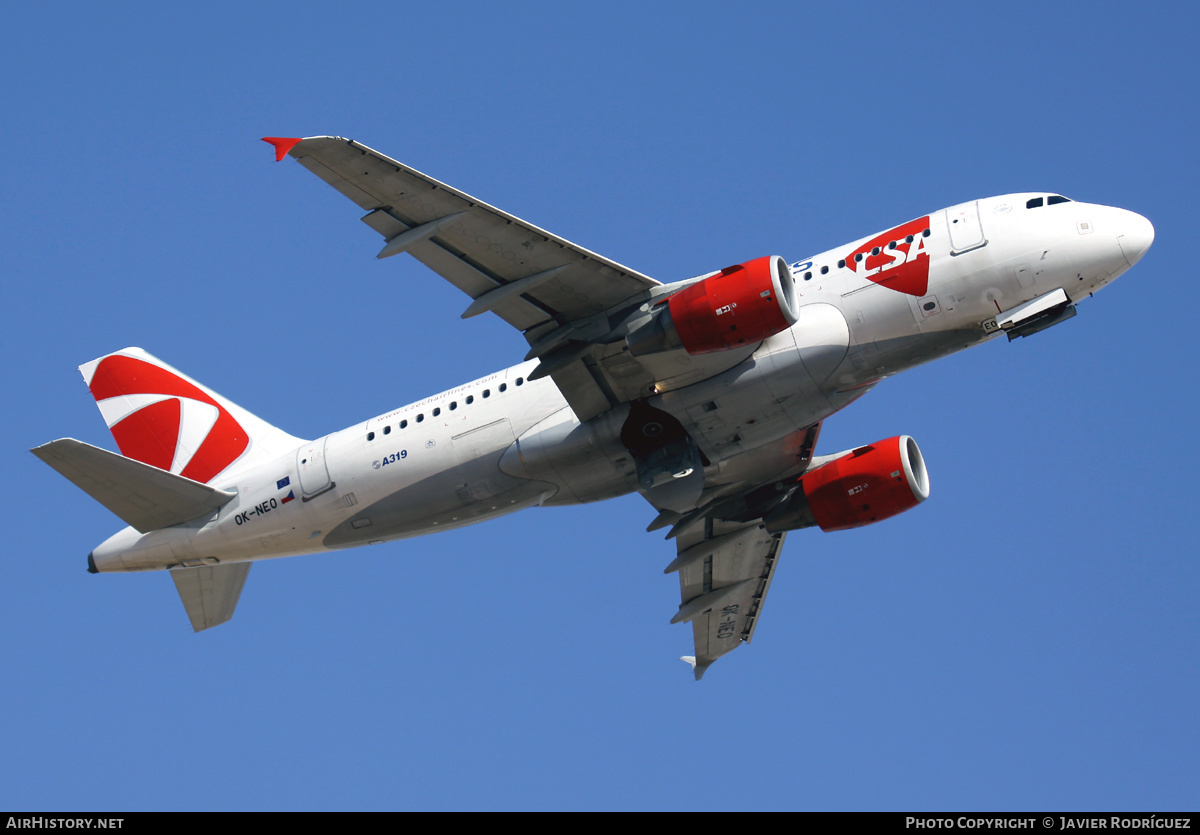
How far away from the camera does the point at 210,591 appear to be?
36.8 metres

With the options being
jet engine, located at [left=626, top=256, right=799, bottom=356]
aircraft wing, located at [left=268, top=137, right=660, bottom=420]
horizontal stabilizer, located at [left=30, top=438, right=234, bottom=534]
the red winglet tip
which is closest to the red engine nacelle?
jet engine, located at [left=626, top=256, right=799, bottom=356]

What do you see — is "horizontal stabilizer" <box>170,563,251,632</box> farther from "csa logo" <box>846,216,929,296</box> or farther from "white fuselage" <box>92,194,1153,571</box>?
"csa logo" <box>846,216,929,296</box>

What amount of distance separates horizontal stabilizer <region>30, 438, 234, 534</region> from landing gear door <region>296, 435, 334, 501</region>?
2.29m

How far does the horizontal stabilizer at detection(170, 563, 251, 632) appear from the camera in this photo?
36500 millimetres

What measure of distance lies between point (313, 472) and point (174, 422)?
6.93 metres

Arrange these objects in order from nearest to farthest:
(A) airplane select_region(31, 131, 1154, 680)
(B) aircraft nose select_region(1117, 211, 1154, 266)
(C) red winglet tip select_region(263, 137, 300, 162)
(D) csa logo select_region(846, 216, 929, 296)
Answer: (C) red winglet tip select_region(263, 137, 300, 162) < (A) airplane select_region(31, 131, 1154, 680) < (B) aircraft nose select_region(1117, 211, 1154, 266) < (D) csa logo select_region(846, 216, 929, 296)

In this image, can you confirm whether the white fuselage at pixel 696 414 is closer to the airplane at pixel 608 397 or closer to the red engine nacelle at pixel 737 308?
the airplane at pixel 608 397

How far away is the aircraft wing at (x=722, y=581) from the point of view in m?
39.3

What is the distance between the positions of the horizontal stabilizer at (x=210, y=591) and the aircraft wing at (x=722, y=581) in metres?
14.2

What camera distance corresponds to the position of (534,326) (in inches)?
1204

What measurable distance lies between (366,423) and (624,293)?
9.34 m

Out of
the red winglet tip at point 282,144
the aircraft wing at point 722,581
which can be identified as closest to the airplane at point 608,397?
the red winglet tip at point 282,144

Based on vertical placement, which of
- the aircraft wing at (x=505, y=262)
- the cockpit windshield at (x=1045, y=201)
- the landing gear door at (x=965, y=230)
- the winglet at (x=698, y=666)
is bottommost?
the winglet at (x=698, y=666)
